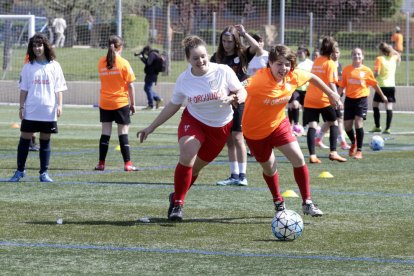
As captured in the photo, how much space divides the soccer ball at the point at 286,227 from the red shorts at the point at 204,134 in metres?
1.43

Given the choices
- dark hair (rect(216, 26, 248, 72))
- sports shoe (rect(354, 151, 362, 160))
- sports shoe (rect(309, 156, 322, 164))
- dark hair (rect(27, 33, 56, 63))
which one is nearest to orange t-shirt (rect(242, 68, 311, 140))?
dark hair (rect(216, 26, 248, 72))

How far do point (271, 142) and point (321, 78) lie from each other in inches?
258

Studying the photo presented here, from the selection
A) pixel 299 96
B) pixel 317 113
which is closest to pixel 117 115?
pixel 317 113

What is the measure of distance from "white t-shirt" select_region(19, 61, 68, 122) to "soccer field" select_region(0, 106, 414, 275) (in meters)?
0.86

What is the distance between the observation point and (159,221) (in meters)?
9.97

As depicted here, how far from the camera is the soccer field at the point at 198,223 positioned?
782 centimetres

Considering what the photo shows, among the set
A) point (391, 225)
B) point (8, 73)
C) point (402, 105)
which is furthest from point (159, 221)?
point (8, 73)

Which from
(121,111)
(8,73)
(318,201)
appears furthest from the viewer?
(8,73)

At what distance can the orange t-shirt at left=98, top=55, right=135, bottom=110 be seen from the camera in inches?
582

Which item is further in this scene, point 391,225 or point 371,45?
point 371,45

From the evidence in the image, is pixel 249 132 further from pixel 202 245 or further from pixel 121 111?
pixel 121 111

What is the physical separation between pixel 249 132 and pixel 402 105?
21.3 m

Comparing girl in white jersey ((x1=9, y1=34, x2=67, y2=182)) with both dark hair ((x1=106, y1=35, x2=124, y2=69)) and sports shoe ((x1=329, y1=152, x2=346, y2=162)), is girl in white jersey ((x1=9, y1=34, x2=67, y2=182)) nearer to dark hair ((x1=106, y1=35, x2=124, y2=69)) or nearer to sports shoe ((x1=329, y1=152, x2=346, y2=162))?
dark hair ((x1=106, y1=35, x2=124, y2=69))

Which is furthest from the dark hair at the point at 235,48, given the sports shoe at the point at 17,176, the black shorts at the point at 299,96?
the black shorts at the point at 299,96
